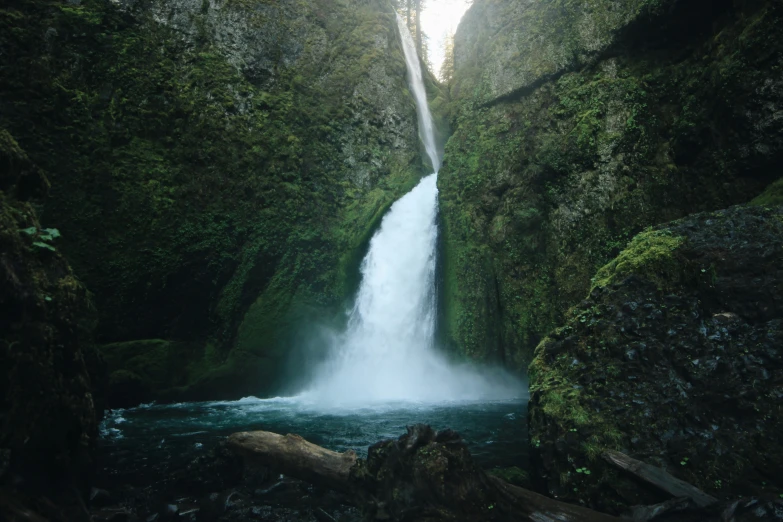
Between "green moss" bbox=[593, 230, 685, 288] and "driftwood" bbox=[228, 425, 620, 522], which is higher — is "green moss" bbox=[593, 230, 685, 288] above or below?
above

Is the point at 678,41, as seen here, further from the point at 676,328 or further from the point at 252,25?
the point at 252,25

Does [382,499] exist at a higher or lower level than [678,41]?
lower

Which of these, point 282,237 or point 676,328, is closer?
point 676,328

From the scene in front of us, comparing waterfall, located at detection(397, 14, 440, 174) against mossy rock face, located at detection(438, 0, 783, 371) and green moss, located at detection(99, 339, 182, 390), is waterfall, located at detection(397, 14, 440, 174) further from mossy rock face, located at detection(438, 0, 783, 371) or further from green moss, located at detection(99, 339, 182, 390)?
green moss, located at detection(99, 339, 182, 390)

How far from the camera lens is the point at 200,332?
12359 mm

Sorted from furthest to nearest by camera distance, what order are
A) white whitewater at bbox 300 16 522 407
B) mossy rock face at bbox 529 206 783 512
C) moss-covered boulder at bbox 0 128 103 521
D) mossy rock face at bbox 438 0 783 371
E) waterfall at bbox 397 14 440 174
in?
waterfall at bbox 397 14 440 174 < white whitewater at bbox 300 16 522 407 < mossy rock face at bbox 438 0 783 371 < mossy rock face at bbox 529 206 783 512 < moss-covered boulder at bbox 0 128 103 521

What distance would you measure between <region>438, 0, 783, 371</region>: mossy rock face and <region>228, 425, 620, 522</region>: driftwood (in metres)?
3.79

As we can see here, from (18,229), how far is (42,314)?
2.62ft

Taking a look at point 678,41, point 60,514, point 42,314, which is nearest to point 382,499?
point 60,514

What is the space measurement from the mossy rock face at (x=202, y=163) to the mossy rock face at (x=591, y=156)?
3.65m

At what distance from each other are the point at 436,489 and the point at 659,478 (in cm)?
188

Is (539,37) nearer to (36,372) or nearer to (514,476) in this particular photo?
(514,476)

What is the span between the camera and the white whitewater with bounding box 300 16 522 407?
1213 centimetres

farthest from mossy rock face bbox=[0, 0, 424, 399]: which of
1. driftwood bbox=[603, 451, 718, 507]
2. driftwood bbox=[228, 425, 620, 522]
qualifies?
driftwood bbox=[603, 451, 718, 507]
